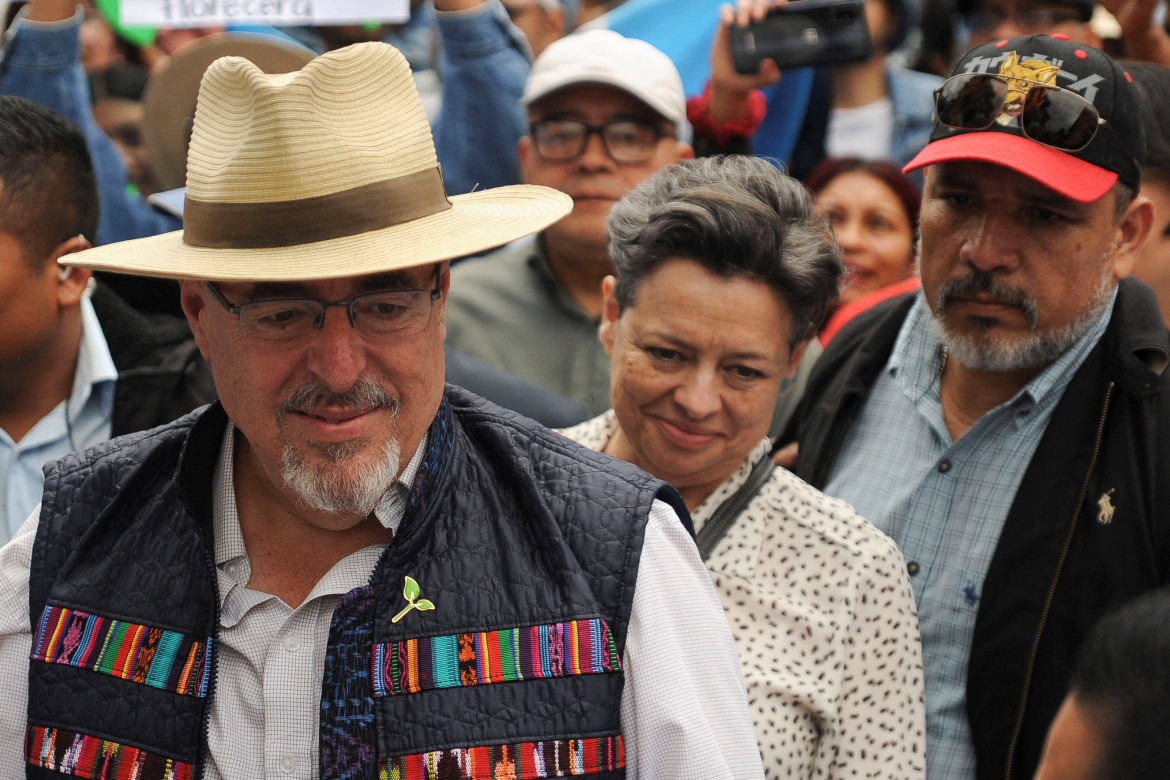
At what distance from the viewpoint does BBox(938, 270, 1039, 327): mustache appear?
2.71m

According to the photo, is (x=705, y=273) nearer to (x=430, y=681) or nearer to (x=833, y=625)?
(x=833, y=625)

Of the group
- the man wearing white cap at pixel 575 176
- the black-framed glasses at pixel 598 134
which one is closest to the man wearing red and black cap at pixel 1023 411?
the man wearing white cap at pixel 575 176

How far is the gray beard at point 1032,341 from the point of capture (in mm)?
2717

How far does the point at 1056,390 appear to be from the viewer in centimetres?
276

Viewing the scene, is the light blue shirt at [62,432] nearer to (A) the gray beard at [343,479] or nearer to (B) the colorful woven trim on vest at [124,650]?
(B) the colorful woven trim on vest at [124,650]

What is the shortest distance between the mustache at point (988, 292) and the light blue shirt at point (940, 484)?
0.12 meters

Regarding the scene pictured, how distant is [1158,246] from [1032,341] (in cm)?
74

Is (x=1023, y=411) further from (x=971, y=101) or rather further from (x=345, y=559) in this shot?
(x=345, y=559)

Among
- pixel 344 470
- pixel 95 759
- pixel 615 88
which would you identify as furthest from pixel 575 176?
pixel 95 759

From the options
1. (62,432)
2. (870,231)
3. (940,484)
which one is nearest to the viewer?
(940,484)

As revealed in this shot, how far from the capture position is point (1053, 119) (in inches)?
106

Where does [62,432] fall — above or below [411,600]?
below

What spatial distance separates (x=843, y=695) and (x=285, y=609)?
1049 millimetres

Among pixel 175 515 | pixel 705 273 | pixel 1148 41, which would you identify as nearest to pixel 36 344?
pixel 175 515
